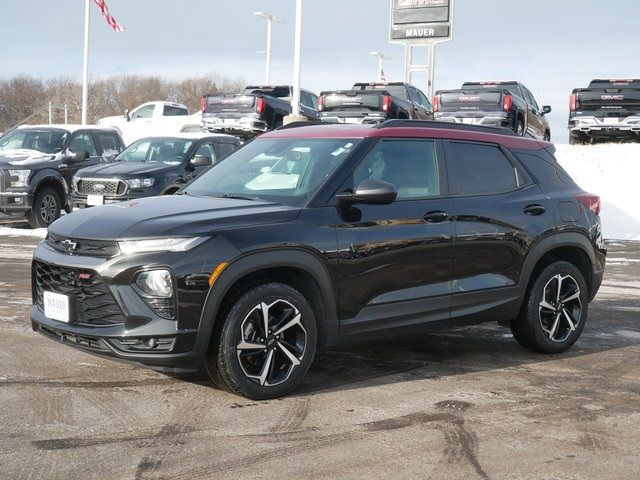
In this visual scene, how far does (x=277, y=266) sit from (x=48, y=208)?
11908mm

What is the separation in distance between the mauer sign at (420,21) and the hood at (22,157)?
66.8 feet

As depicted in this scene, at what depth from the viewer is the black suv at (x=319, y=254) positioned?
202 inches

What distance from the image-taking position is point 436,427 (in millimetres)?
A: 5047

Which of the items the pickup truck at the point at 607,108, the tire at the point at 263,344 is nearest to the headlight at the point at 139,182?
the tire at the point at 263,344

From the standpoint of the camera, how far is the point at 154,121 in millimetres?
33844

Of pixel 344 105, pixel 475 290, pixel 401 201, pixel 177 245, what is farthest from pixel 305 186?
pixel 344 105

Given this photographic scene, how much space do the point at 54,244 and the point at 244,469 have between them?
2.16 meters

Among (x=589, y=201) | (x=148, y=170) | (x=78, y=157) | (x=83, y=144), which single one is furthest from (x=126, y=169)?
(x=589, y=201)

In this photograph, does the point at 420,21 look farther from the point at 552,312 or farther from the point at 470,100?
the point at 552,312

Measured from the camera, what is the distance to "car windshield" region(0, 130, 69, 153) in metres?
16.6

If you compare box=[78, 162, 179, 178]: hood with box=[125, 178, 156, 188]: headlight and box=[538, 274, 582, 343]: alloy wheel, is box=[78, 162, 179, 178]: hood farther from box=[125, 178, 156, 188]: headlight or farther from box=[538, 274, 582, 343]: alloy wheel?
box=[538, 274, 582, 343]: alloy wheel

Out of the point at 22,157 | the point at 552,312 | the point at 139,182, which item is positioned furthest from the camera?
the point at 22,157

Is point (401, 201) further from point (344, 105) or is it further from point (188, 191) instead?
point (344, 105)

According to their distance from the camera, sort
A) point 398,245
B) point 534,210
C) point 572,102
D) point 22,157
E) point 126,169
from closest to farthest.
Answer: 1. point 398,245
2. point 534,210
3. point 126,169
4. point 22,157
5. point 572,102
